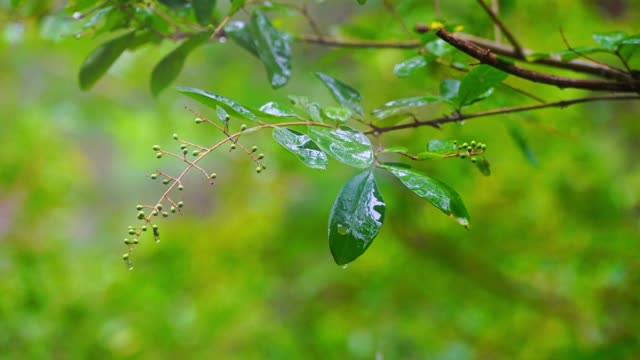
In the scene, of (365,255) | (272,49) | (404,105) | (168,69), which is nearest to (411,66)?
(404,105)

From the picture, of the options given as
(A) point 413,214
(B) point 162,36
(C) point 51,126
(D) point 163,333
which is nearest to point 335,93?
(B) point 162,36

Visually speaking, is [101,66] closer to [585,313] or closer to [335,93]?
[335,93]

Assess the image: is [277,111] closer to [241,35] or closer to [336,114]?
[336,114]

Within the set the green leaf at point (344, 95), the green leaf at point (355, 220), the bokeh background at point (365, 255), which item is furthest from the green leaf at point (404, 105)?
the bokeh background at point (365, 255)

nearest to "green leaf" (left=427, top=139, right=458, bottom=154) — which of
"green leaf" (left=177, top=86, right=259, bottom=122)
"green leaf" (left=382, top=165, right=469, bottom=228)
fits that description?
"green leaf" (left=382, top=165, right=469, bottom=228)

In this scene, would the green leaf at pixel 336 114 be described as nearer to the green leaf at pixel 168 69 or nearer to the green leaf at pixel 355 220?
the green leaf at pixel 355 220
